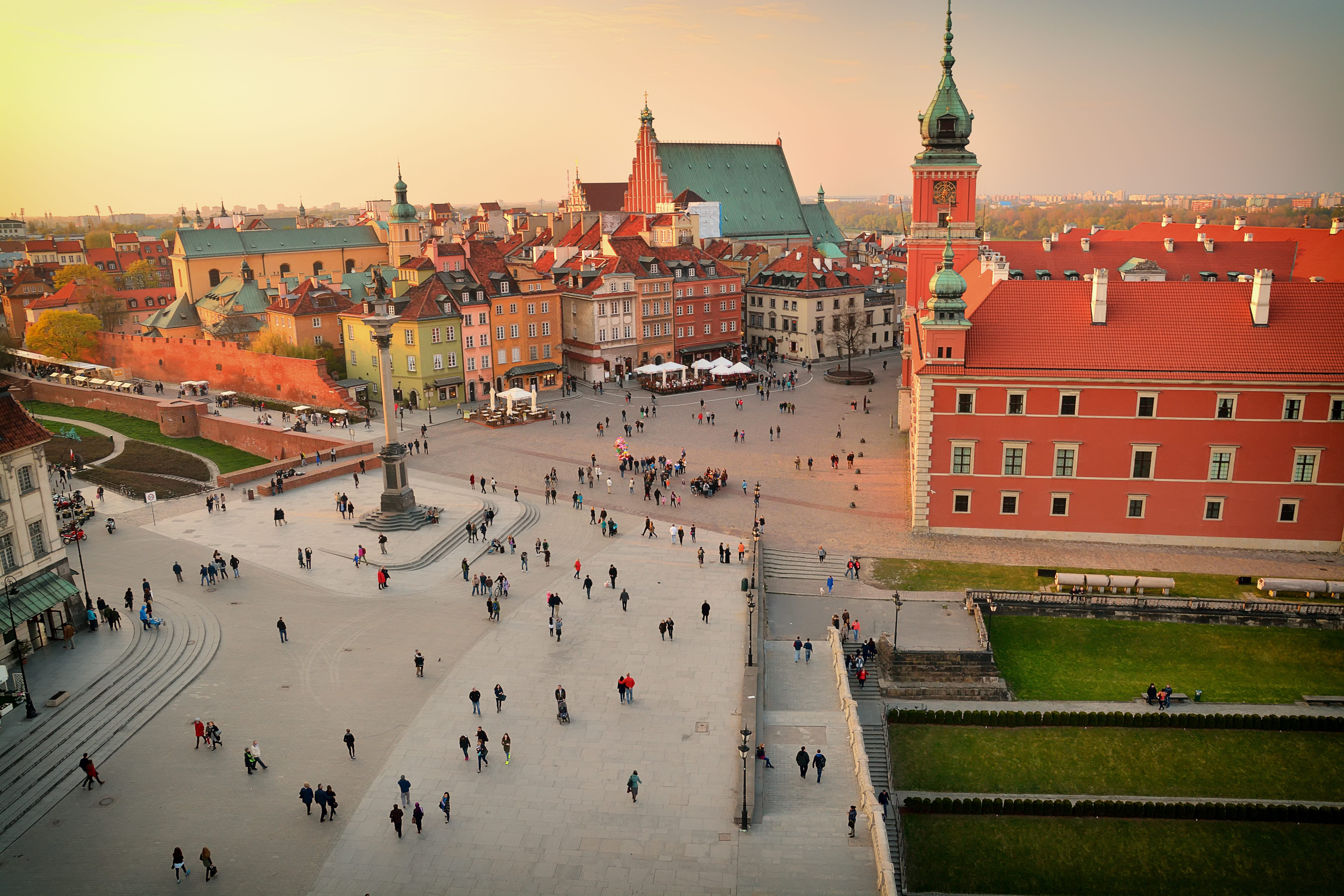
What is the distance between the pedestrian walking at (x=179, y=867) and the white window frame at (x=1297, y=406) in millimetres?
42893

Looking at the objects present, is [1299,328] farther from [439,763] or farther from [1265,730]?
[439,763]

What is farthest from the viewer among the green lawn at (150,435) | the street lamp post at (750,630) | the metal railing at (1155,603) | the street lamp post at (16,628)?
the green lawn at (150,435)

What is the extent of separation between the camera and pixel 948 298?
137ft

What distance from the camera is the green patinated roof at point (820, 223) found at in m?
119

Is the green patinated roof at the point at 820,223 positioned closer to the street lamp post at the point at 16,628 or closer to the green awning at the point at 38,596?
the green awning at the point at 38,596

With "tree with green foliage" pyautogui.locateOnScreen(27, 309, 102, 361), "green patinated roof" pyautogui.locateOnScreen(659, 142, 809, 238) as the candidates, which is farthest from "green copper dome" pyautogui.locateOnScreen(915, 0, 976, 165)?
"tree with green foliage" pyautogui.locateOnScreen(27, 309, 102, 361)

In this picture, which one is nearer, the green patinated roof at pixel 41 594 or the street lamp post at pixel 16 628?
the street lamp post at pixel 16 628

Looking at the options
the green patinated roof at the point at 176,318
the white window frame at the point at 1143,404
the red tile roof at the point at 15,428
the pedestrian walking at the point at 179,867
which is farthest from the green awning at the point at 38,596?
the green patinated roof at the point at 176,318

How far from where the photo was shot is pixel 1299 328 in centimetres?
4100

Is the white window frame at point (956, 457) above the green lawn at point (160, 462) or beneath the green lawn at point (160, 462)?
above

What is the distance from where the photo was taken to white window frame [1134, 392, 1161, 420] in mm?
41281

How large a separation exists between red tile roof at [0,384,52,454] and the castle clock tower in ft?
144

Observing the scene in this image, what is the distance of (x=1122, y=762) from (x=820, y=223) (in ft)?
328

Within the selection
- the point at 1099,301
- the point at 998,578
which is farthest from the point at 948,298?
the point at 998,578
